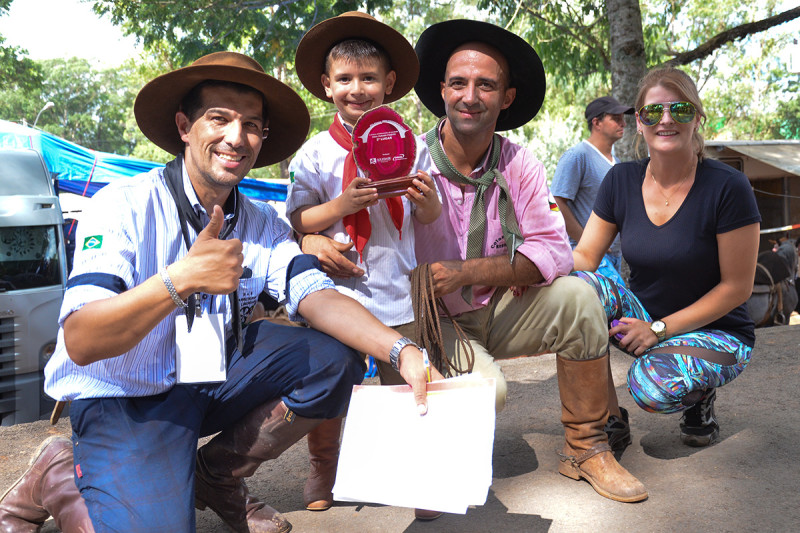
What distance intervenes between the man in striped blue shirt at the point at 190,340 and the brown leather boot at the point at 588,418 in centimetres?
99

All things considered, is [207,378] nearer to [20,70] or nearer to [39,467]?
[39,467]

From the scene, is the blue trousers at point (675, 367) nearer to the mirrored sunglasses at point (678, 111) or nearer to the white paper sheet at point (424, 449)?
the mirrored sunglasses at point (678, 111)

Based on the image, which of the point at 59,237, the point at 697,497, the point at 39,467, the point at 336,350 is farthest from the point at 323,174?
the point at 59,237

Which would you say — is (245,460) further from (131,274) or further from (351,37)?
(351,37)

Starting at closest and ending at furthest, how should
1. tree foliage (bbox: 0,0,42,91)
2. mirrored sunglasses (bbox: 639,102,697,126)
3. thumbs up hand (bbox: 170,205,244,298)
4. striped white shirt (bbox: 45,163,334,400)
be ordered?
thumbs up hand (bbox: 170,205,244,298) → striped white shirt (bbox: 45,163,334,400) → mirrored sunglasses (bbox: 639,102,697,126) → tree foliage (bbox: 0,0,42,91)

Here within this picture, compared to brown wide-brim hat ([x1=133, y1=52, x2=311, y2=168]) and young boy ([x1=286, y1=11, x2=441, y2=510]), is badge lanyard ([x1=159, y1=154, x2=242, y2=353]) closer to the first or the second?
brown wide-brim hat ([x1=133, y1=52, x2=311, y2=168])

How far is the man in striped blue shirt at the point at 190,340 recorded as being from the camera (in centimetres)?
215

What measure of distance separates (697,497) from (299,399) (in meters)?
1.66

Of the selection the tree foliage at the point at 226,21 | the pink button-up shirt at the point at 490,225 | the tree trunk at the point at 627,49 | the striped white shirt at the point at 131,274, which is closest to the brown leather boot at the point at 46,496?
the striped white shirt at the point at 131,274

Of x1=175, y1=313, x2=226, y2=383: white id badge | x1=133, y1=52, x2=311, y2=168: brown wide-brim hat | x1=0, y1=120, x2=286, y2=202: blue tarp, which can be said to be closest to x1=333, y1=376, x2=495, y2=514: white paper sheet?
x1=175, y1=313, x2=226, y2=383: white id badge

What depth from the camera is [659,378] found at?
3174 millimetres

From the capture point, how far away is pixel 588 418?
3016 millimetres

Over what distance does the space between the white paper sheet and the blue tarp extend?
6.78m

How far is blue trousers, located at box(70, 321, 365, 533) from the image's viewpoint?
7.41 ft
